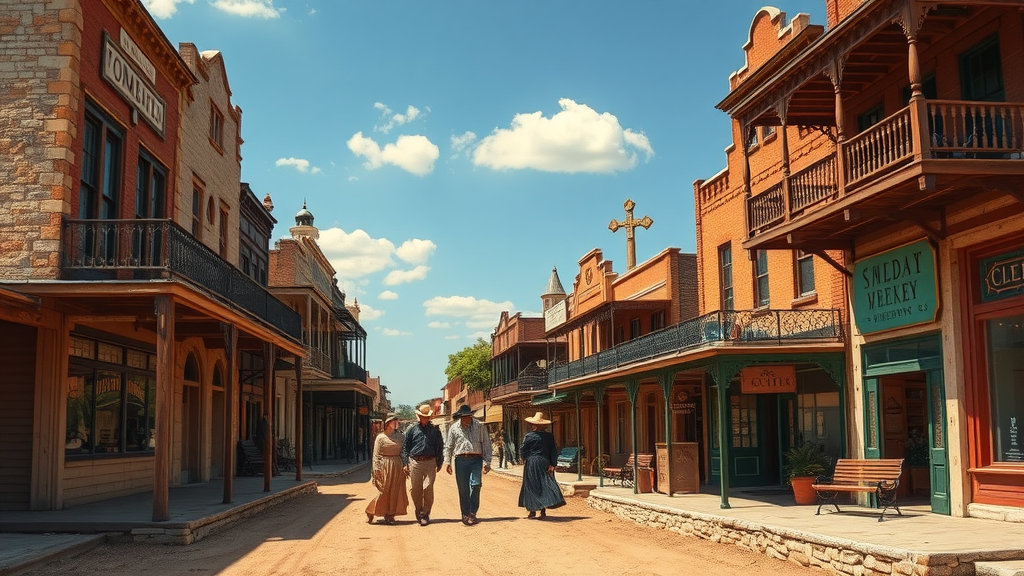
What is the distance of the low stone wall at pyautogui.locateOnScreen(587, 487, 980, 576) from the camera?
846cm

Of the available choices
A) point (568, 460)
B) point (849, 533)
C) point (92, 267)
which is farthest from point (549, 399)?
point (849, 533)

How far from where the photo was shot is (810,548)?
33.7 ft

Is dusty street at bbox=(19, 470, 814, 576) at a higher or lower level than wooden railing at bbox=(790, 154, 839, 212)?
lower

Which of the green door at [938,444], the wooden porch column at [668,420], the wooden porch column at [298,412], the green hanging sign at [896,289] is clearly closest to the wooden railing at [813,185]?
the green hanging sign at [896,289]

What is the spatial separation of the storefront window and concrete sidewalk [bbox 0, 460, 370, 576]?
10.4m

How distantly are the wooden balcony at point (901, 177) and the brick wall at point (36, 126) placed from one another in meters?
10.6

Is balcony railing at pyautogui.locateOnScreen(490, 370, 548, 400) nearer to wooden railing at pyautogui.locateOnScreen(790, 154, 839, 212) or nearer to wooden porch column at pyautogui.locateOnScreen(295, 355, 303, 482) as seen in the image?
wooden porch column at pyautogui.locateOnScreen(295, 355, 303, 482)

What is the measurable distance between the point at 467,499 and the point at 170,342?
478 centimetres

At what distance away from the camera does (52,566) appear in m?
9.92

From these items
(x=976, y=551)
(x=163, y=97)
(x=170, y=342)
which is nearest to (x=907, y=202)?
(x=976, y=551)

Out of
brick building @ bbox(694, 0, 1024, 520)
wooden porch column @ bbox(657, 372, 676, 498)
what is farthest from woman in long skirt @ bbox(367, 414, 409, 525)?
brick building @ bbox(694, 0, 1024, 520)

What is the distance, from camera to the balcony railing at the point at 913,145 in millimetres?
11023

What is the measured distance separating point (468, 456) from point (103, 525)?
5113mm

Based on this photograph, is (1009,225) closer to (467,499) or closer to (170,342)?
(467,499)
